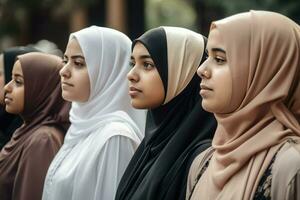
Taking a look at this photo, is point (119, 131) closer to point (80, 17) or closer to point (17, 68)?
point (17, 68)

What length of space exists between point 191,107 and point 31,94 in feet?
4.64

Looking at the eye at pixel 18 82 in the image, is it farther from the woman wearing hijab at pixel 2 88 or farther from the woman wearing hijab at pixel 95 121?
the woman wearing hijab at pixel 95 121

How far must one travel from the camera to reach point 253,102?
10.2ft

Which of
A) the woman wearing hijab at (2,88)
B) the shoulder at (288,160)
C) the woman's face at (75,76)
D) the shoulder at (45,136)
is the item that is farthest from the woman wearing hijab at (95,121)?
the shoulder at (288,160)

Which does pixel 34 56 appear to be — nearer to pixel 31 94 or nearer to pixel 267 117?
pixel 31 94

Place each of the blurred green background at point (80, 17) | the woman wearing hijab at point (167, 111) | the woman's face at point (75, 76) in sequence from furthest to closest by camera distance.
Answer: the blurred green background at point (80, 17) → the woman's face at point (75, 76) → the woman wearing hijab at point (167, 111)

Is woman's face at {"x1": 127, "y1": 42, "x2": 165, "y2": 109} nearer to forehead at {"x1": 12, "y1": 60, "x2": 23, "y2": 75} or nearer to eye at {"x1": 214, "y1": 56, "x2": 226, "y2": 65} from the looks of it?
eye at {"x1": 214, "y1": 56, "x2": 226, "y2": 65}

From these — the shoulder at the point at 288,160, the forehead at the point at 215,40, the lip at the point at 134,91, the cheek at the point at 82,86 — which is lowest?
the cheek at the point at 82,86

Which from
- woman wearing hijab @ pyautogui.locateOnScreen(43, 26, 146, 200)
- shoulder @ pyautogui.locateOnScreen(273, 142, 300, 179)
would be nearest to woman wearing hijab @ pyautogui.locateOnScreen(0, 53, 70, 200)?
woman wearing hijab @ pyautogui.locateOnScreen(43, 26, 146, 200)

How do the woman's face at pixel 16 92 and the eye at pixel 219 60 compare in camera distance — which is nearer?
the eye at pixel 219 60

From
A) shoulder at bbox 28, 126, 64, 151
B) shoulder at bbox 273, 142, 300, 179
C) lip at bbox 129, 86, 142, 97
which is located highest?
shoulder at bbox 273, 142, 300, 179

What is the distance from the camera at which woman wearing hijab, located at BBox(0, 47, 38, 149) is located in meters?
5.24

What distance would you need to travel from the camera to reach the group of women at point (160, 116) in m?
3.09

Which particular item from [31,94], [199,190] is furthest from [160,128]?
[31,94]
